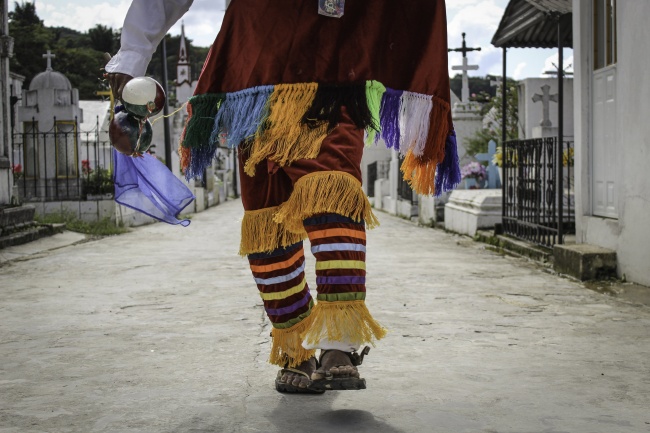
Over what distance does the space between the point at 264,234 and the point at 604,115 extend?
5.05 metres

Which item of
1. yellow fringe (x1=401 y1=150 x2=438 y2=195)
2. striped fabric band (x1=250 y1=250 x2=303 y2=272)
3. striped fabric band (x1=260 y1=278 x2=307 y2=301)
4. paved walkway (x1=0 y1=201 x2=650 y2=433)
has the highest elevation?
yellow fringe (x1=401 y1=150 x2=438 y2=195)

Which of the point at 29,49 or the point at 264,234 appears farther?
the point at 29,49

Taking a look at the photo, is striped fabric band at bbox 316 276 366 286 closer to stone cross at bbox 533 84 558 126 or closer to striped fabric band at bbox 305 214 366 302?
striped fabric band at bbox 305 214 366 302

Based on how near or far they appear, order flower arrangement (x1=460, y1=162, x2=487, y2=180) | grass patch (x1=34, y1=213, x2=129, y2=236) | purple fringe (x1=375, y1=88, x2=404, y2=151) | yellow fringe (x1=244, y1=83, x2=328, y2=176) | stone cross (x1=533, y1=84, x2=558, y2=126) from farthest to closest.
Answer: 1. flower arrangement (x1=460, y1=162, x2=487, y2=180)
2. stone cross (x1=533, y1=84, x2=558, y2=126)
3. grass patch (x1=34, y1=213, x2=129, y2=236)
4. purple fringe (x1=375, y1=88, x2=404, y2=151)
5. yellow fringe (x1=244, y1=83, x2=328, y2=176)

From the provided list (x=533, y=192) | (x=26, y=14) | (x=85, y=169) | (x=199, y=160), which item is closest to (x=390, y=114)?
(x=199, y=160)

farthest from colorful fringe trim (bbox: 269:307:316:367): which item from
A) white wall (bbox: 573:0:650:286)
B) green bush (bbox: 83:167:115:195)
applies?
green bush (bbox: 83:167:115:195)

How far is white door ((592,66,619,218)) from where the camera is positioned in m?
6.98

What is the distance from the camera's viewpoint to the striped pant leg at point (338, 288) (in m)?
2.63

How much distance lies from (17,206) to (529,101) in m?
7.90

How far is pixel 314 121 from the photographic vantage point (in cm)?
272

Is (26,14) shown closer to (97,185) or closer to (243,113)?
(97,185)

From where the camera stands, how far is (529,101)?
13969mm

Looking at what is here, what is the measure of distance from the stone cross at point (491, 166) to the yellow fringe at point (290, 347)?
39.9 feet

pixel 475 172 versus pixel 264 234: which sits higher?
pixel 475 172
